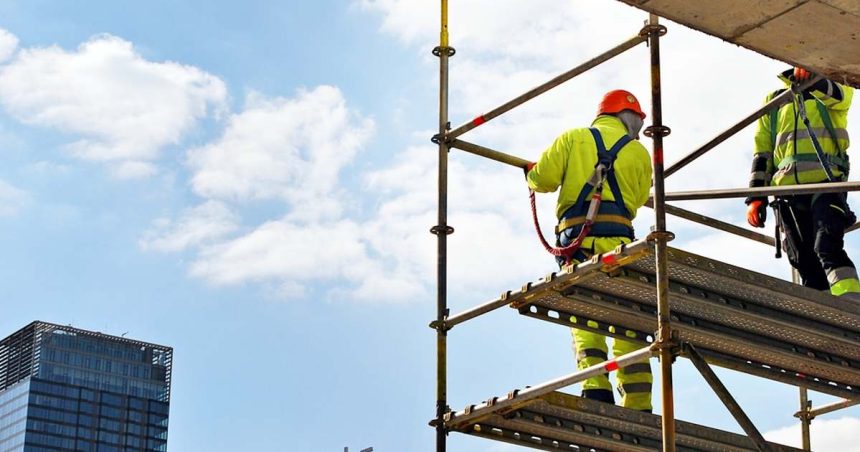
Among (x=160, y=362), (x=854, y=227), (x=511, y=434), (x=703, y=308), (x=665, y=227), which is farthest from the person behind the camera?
(x=160, y=362)

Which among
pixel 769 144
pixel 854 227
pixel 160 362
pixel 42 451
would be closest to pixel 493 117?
pixel 769 144

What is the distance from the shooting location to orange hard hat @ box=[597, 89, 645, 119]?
1061cm

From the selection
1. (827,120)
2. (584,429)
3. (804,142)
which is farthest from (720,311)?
(827,120)

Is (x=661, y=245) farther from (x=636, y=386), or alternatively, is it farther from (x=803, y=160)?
(x=803, y=160)

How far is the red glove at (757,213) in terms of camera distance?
10586mm

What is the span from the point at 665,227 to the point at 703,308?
80 centimetres

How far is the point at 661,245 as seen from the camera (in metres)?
8.02

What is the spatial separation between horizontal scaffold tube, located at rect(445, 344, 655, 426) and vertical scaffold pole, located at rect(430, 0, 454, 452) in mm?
176

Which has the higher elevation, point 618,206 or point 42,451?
point 42,451

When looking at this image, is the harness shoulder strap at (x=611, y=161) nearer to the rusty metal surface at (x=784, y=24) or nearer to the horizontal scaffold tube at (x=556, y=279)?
the horizontal scaffold tube at (x=556, y=279)

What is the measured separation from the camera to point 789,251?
1041 centimetres

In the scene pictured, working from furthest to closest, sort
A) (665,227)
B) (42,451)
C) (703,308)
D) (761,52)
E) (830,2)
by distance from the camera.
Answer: (42,451) → (703,308) → (665,227) → (761,52) → (830,2)

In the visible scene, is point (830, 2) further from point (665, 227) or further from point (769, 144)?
point (769, 144)

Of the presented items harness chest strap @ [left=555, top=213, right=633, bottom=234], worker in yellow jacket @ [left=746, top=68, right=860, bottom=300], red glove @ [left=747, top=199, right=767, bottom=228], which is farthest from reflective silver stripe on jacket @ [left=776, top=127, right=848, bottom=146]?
harness chest strap @ [left=555, top=213, right=633, bottom=234]
